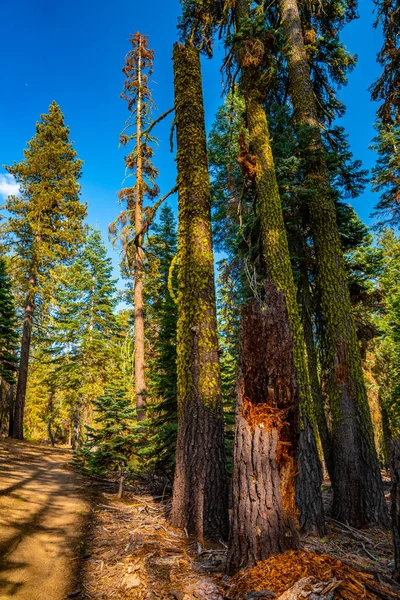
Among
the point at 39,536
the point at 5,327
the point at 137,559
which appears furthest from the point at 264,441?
the point at 5,327

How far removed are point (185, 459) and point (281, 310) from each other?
2.75m

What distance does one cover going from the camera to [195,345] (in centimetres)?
511

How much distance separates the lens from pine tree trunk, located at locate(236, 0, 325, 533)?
549 cm

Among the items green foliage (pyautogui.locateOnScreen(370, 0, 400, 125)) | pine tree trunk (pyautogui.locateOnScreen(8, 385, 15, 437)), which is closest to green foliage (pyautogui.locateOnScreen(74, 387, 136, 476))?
green foliage (pyautogui.locateOnScreen(370, 0, 400, 125))

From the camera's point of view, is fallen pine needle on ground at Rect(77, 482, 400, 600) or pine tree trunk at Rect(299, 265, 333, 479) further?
pine tree trunk at Rect(299, 265, 333, 479)

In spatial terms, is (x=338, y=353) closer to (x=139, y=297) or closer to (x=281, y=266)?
(x=281, y=266)

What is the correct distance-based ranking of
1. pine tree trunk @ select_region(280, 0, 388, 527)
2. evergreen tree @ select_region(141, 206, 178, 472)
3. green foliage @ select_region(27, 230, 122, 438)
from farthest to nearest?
green foliage @ select_region(27, 230, 122, 438) → evergreen tree @ select_region(141, 206, 178, 472) → pine tree trunk @ select_region(280, 0, 388, 527)

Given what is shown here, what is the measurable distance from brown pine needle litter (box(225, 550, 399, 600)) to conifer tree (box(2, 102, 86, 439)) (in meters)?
16.3

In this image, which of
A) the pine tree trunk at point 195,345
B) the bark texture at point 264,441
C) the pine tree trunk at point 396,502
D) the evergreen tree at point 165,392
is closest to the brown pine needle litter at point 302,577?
the bark texture at point 264,441

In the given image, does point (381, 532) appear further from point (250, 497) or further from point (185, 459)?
point (250, 497)

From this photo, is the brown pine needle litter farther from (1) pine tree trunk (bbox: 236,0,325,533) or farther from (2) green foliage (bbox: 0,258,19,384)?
(2) green foliage (bbox: 0,258,19,384)

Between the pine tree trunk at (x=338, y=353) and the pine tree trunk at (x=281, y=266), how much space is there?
0.85m

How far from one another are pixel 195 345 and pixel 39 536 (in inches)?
125

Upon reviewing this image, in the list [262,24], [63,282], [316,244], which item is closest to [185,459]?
[316,244]
